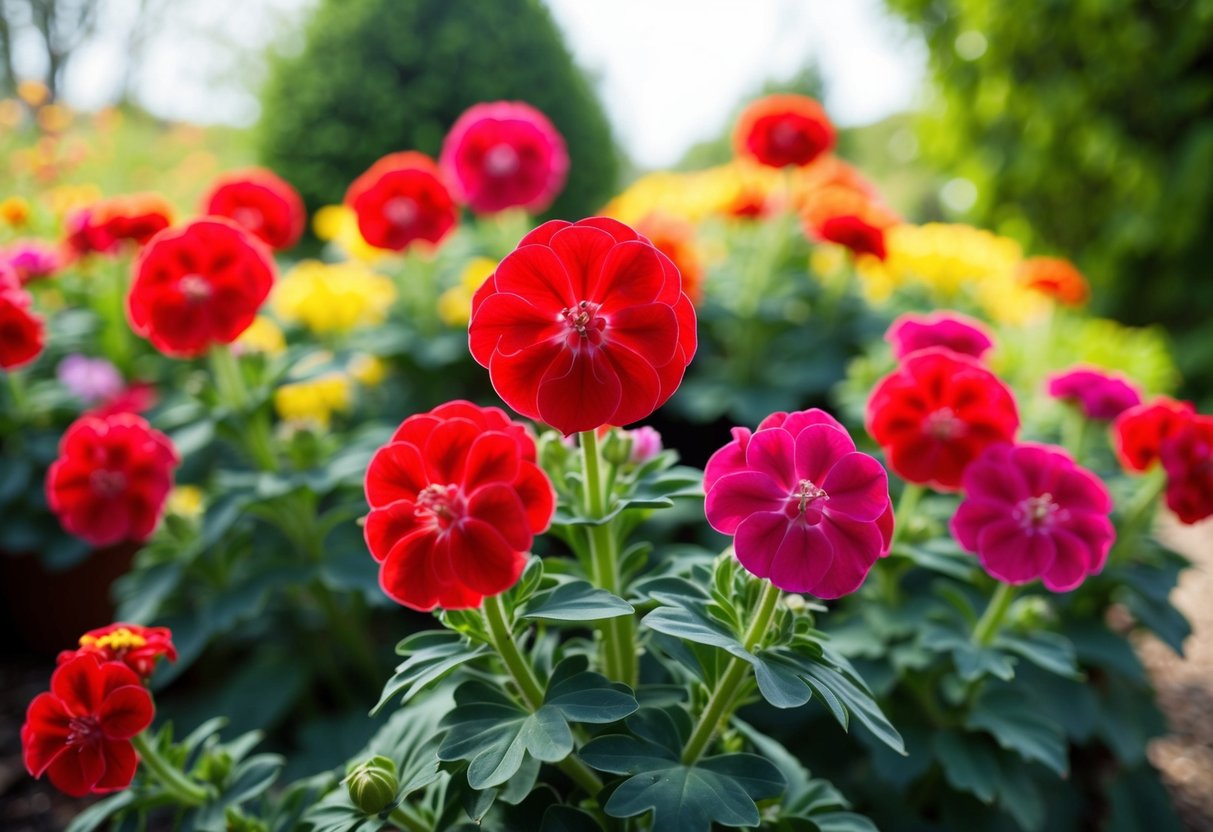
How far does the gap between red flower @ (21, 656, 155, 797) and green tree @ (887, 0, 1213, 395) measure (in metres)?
5.37

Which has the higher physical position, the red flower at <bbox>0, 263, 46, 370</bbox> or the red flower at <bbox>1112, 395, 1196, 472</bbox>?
the red flower at <bbox>0, 263, 46, 370</bbox>

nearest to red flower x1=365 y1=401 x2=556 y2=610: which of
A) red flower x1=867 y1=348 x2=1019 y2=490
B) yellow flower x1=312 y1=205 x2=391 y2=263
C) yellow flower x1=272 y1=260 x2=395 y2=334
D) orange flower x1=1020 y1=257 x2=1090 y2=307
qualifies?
red flower x1=867 y1=348 x2=1019 y2=490

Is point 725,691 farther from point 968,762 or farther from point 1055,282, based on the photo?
point 1055,282

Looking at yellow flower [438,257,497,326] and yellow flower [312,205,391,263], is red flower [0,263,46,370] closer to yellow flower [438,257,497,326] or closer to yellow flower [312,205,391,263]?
yellow flower [438,257,497,326]

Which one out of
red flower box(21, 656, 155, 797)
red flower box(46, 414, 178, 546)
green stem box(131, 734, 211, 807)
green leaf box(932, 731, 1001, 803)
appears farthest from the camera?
red flower box(46, 414, 178, 546)

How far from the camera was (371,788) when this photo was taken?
39.4 inches

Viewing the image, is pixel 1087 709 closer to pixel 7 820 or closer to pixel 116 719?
pixel 116 719

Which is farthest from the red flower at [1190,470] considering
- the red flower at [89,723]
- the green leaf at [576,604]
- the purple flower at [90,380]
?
the purple flower at [90,380]

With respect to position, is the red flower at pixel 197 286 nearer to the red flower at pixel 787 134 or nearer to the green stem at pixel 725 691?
the green stem at pixel 725 691

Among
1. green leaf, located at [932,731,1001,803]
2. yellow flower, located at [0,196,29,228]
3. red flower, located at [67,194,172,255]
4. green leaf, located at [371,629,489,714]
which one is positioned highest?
yellow flower, located at [0,196,29,228]

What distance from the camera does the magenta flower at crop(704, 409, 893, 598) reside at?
95cm

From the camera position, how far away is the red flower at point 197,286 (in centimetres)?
171

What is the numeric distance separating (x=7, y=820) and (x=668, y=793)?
2114mm

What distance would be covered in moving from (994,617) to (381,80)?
12.4 feet
